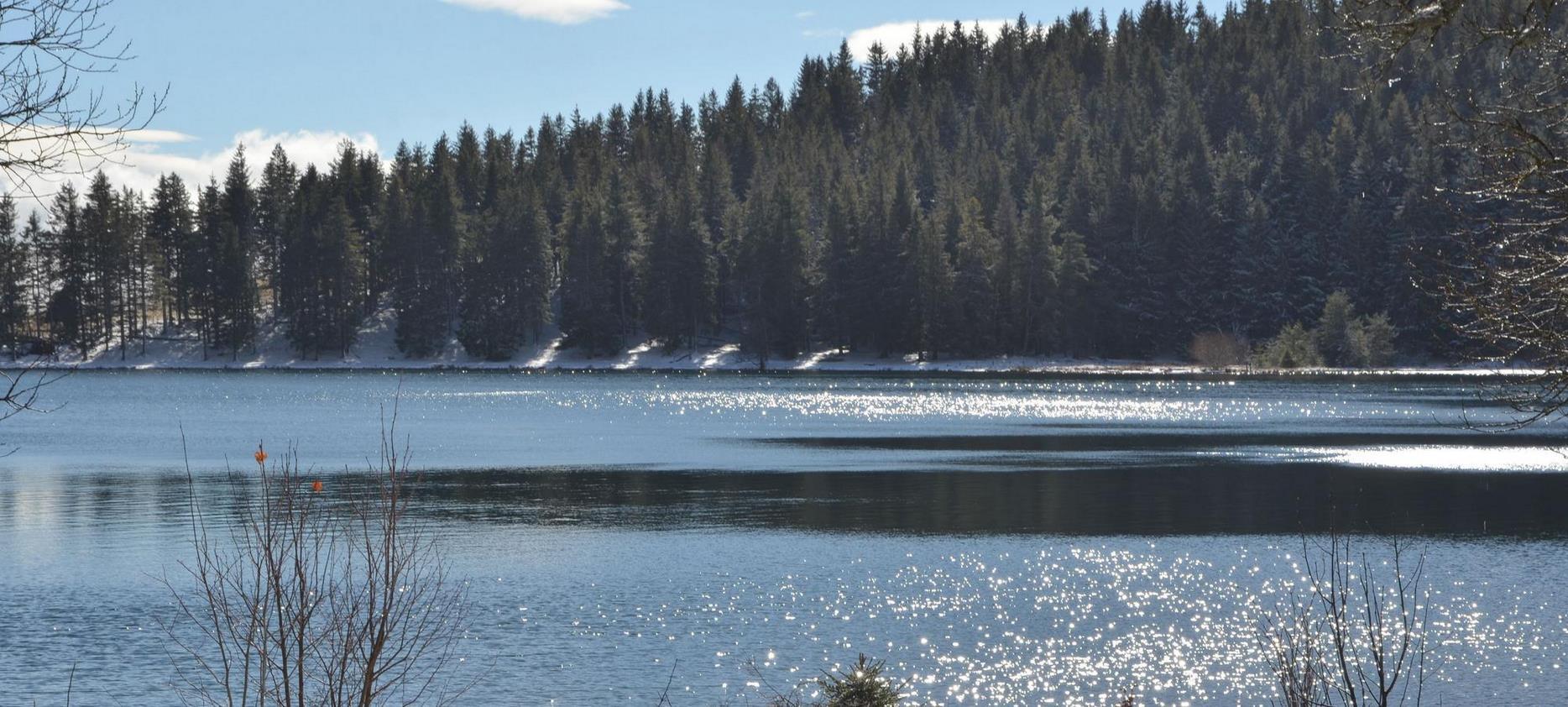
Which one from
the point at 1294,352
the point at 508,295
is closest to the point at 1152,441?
the point at 1294,352

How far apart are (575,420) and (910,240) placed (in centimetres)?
6371

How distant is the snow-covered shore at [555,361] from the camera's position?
124 metres

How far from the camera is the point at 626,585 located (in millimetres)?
24062

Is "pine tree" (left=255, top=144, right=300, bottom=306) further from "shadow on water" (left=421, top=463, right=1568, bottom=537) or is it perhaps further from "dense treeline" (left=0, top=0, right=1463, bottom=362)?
"shadow on water" (left=421, top=463, right=1568, bottom=537)

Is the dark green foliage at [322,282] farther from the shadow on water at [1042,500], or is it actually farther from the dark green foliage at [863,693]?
the dark green foliage at [863,693]

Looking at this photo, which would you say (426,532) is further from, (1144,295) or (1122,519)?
(1144,295)

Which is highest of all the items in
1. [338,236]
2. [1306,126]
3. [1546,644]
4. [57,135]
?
[1306,126]

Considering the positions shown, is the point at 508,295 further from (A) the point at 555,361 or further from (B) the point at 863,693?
(B) the point at 863,693

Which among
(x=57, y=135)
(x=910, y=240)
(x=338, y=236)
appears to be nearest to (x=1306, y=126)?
(x=910, y=240)

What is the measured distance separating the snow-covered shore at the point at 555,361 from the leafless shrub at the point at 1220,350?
75cm

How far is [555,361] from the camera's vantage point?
132125mm

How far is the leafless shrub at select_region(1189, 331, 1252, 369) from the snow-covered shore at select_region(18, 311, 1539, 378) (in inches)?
29.7

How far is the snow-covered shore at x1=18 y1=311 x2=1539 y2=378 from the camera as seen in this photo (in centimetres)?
12381

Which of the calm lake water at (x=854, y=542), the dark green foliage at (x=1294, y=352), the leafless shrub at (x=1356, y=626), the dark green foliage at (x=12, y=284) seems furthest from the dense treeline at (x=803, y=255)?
the leafless shrub at (x=1356, y=626)
